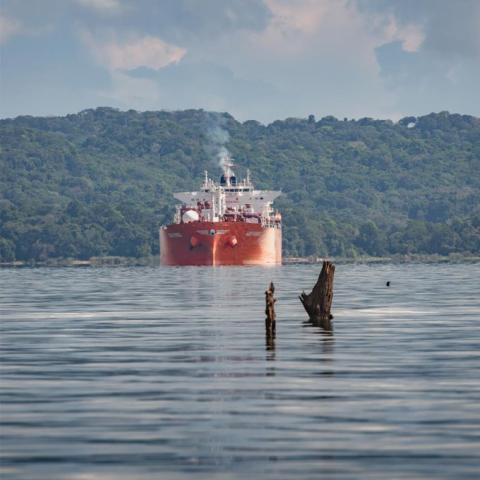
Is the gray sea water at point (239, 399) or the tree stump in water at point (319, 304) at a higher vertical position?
the tree stump in water at point (319, 304)

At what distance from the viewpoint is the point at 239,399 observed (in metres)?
38.6

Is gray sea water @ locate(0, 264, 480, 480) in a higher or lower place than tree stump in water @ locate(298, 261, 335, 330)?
lower

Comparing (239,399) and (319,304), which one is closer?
(239,399)

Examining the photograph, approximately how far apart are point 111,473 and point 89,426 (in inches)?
205

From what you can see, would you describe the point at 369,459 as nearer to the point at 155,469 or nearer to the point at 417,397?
the point at 155,469

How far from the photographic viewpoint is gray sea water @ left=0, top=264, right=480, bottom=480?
29703 mm

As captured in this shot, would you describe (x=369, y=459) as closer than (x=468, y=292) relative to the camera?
Yes

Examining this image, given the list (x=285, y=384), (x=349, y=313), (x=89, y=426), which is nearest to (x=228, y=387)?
(x=285, y=384)

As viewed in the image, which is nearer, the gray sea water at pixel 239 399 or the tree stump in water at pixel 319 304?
the gray sea water at pixel 239 399

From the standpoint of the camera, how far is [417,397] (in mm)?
38344

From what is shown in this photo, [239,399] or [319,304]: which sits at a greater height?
[319,304]

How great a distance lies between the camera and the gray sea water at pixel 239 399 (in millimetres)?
29703

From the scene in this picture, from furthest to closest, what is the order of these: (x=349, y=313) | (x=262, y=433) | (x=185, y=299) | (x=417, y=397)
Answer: (x=185, y=299), (x=349, y=313), (x=417, y=397), (x=262, y=433)

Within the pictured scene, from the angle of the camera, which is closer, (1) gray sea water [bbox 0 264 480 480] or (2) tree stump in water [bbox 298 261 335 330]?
(1) gray sea water [bbox 0 264 480 480]
